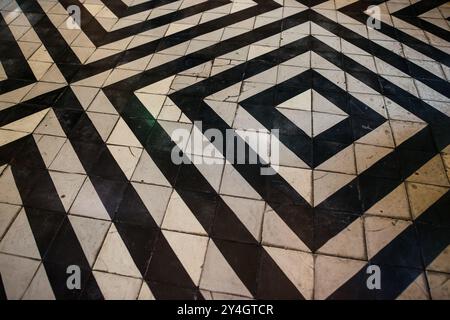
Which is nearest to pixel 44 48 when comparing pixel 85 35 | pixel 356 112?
pixel 85 35

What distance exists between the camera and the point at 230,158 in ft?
9.36

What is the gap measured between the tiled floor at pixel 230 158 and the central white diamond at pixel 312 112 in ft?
0.05

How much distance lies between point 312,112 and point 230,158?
102 centimetres

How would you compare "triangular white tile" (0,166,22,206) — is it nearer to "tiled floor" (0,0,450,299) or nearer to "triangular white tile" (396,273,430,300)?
"tiled floor" (0,0,450,299)

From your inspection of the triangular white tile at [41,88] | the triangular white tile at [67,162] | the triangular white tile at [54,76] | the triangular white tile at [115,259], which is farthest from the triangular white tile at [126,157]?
the triangular white tile at [54,76]

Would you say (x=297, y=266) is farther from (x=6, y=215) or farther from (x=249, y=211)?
(x=6, y=215)

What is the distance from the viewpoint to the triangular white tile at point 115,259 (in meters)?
2.26

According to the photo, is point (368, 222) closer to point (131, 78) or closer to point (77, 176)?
point (77, 176)

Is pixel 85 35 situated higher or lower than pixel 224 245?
higher

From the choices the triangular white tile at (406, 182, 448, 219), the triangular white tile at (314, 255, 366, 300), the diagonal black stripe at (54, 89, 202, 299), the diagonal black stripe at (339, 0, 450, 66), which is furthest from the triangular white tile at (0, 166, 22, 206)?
the diagonal black stripe at (339, 0, 450, 66)

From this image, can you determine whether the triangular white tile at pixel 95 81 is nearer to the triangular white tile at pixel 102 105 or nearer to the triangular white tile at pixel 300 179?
the triangular white tile at pixel 102 105

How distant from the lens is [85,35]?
4.28 m
